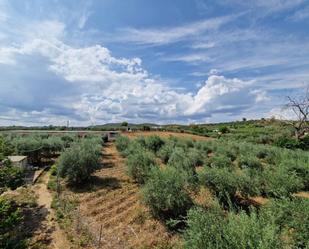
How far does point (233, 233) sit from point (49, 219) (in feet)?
31.2

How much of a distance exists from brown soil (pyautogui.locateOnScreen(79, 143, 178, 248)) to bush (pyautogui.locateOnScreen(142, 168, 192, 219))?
2.00ft

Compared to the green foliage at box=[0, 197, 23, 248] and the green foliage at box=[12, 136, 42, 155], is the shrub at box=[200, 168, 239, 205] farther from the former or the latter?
the green foliage at box=[12, 136, 42, 155]

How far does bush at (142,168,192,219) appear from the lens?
11328 millimetres

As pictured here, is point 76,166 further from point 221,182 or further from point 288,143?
point 288,143

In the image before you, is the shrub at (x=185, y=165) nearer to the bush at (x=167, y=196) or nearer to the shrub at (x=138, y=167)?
the bush at (x=167, y=196)

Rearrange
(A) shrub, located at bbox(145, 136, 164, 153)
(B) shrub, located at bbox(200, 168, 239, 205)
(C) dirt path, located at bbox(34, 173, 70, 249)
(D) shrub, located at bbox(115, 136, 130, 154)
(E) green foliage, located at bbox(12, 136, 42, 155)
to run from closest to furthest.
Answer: (C) dirt path, located at bbox(34, 173, 70, 249), (B) shrub, located at bbox(200, 168, 239, 205), (E) green foliage, located at bbox(12, 136, 42, 155), (A) shrub, located at bbox(145, 136, 164, 153), (D) shrub, located at bbox(115, 136, 130, 154)

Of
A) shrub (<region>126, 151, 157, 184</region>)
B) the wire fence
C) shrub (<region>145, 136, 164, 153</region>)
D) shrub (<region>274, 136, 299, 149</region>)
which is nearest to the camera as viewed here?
the wire fence

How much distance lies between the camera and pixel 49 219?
12.9 meters

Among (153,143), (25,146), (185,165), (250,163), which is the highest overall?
(25,146)

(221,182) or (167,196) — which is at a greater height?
(221,182)

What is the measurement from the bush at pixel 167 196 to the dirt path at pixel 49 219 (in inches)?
141

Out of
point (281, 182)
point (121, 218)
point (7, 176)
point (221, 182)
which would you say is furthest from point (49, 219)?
point (281, 182)

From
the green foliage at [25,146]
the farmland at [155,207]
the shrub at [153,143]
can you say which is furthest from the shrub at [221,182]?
the green foliage at [25,146]

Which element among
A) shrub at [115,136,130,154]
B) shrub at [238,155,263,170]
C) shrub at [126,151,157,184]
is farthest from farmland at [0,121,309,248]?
shrub at [115,136,130,154]
